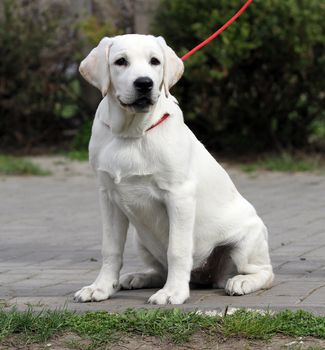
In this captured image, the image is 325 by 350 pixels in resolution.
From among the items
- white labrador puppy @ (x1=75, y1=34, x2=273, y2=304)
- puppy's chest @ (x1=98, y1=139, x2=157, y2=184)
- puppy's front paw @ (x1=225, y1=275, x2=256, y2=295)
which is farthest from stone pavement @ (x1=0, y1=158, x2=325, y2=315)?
puppy's chest @ (x1=98, y1=139, x2=157, y2=184)

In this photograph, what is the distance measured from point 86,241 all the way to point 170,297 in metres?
2.67

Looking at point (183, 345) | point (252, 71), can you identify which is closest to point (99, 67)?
point (183, 345)

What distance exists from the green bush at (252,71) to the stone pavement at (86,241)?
931mm

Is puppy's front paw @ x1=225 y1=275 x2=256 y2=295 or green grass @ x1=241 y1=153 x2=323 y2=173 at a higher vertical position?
puppy's front paw @ x1=225 y1=275 x2=256 y2=295

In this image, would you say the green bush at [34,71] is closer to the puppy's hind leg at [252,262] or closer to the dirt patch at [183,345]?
the puppy's hind leg at [252,262]

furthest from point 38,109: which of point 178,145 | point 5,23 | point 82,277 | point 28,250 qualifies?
point 178,145

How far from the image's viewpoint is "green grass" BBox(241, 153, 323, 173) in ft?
37.8

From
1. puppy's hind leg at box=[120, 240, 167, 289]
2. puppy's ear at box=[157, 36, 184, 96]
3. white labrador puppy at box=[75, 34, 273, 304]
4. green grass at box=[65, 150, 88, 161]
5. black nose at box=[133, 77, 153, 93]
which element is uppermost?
puppy's ear at box=[157, 36, 184, 96]

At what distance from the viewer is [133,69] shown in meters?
5.18

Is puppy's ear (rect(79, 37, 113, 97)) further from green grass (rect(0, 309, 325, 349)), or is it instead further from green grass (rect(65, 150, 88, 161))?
green grass (rect(65, 150, 88, 161))

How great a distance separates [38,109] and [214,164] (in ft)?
25.0

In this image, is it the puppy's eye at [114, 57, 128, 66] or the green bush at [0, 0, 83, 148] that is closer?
the puppy's eye at [114, 57, 128, 66]

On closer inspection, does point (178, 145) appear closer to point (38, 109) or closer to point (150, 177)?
point (150, 177)

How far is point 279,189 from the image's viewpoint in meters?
10.4
